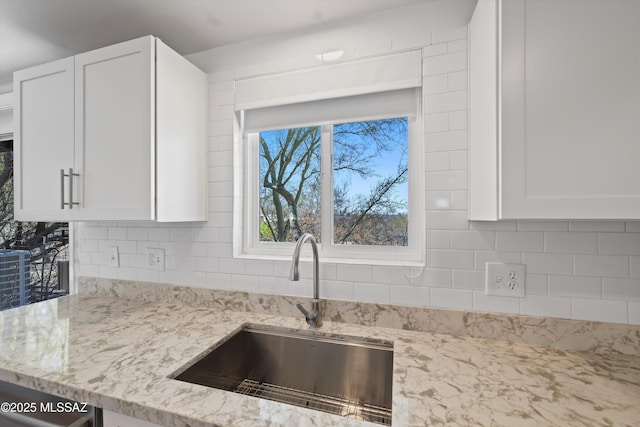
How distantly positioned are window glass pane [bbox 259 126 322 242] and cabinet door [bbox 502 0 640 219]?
89cm

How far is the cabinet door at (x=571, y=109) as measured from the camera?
75 cm

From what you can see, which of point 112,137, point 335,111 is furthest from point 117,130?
point 335,111

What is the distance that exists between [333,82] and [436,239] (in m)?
0.86

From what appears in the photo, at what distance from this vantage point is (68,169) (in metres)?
1.36

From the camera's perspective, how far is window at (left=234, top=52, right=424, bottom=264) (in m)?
1.33

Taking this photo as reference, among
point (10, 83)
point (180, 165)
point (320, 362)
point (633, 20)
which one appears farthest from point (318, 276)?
point (10, 83)

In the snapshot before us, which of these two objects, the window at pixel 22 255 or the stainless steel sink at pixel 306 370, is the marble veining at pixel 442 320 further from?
the window at pixel 22 255

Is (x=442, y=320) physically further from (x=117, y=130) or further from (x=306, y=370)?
(x=117, y=130)

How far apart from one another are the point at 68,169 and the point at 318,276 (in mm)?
1290

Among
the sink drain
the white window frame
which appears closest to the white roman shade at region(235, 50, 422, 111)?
the white window frame

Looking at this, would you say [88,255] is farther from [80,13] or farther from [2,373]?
[80,13]

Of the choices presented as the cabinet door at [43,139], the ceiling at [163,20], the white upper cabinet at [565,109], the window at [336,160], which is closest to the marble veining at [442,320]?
the window at [336,160]

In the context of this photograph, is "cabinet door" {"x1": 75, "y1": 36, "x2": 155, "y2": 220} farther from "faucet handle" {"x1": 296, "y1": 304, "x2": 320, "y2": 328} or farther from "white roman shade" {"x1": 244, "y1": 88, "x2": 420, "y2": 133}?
"faucet handle" {"x1": 296, "y1": 304, "x2": 320, "y2": 328}

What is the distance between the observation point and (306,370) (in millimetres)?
1185
